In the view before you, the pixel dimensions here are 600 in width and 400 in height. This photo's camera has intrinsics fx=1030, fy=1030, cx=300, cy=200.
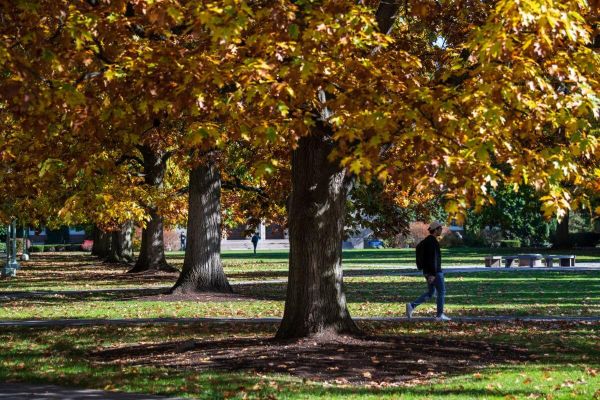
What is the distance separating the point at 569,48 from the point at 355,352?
4.65 meters

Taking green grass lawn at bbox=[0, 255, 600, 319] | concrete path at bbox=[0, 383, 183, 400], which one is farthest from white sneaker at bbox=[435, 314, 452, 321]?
concrete path at bbox=[0, 383, 183, 400]

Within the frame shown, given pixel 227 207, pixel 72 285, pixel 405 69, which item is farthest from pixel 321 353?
pixel 227 207

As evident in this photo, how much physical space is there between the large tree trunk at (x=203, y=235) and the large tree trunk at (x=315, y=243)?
12166mm

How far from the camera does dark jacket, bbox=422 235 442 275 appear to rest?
1848 centimetres

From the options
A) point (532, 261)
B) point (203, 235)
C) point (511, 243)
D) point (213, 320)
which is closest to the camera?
point (213, 320)

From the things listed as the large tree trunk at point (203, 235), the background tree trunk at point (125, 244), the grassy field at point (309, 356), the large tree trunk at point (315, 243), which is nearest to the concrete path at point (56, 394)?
the grassy field at point (309, 356)

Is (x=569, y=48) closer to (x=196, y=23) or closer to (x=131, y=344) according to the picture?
(x=196, y=23)

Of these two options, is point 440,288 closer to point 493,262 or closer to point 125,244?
point 493,262

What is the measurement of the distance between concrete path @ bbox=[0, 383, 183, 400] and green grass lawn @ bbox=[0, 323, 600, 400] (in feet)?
1.17

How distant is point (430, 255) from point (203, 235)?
31.3 ft

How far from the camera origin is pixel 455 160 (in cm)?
976

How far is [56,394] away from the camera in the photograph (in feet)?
34.8

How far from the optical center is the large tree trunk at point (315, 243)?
46.8ft

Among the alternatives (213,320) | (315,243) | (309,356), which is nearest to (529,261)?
(213,320)
